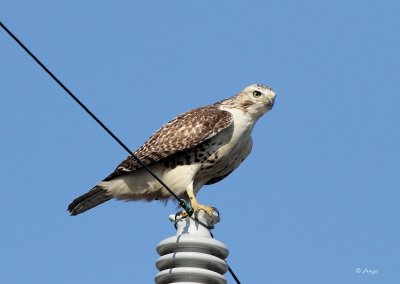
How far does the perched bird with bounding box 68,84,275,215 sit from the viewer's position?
10102 mm

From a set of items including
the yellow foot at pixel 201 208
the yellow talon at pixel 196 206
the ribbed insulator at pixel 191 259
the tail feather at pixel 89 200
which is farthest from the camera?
the tail feather at pixel 89 200

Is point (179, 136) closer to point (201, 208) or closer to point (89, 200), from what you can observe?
point (89, 200)

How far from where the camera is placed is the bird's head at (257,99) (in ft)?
34.5

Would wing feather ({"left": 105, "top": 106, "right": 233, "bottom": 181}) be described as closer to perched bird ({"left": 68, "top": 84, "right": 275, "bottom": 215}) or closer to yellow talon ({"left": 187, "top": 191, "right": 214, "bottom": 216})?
perched bird ({"left": 68, "top": 84, "right": 275, "bottom": 215})

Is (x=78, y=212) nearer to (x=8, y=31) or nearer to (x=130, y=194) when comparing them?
(x=130, y=194)

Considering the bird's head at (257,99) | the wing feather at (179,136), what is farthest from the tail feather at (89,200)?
the bird's head at (257,99)

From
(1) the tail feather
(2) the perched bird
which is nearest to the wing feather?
(2) the perched bird

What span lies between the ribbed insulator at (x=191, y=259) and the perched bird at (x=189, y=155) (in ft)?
9.93

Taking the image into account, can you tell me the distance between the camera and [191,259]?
6676mm

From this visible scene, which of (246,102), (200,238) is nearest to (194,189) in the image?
(246,102)

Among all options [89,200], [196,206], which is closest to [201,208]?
[196,206]

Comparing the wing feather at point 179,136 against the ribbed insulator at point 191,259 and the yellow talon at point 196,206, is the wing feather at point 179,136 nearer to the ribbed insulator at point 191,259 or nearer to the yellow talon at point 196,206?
the yellow talon at point 196,206

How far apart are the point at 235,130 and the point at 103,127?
3630mm

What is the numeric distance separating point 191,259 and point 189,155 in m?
3.54
